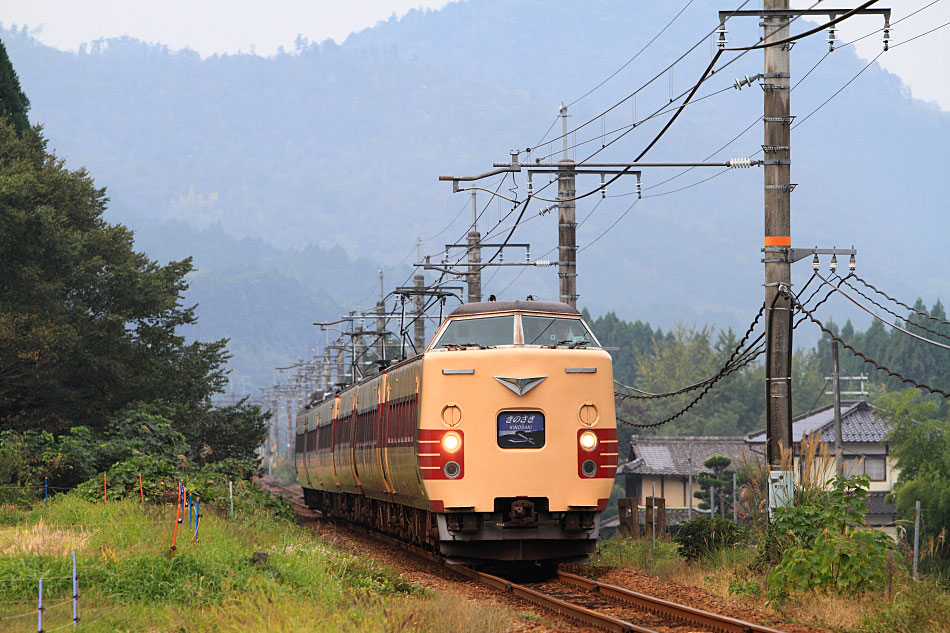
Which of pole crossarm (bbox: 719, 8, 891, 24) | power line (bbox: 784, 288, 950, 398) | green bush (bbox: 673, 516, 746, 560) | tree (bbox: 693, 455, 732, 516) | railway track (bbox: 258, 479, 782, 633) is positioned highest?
pole crossarm (bbox: 719, 8, 891, 24)

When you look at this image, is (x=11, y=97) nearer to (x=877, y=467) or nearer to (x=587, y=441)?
(x=587, y=441)

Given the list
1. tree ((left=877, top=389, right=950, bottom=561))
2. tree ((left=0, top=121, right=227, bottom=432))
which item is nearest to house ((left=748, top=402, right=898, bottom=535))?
tree ((left=877, top=389, right=950, bottom=561))

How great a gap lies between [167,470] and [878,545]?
16.8 meters

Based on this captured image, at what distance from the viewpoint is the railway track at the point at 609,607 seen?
1184cm

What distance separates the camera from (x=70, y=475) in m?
27.2

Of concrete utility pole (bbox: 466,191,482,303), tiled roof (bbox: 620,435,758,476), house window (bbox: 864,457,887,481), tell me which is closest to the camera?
concrete utility pole (bbox: 466,191,482,303)

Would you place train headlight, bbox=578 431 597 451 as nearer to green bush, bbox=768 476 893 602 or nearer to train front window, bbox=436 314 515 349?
train front window, bbox=436 314 515 349

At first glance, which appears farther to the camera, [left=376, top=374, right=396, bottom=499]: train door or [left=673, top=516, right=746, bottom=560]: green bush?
[left=376, top=374, right=396, bottom=499]: train door

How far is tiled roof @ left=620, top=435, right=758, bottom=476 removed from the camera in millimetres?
76312

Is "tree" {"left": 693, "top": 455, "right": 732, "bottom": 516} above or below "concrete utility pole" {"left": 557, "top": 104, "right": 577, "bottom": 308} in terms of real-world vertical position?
below

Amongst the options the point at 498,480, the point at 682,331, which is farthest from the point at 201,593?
the point at 682,331

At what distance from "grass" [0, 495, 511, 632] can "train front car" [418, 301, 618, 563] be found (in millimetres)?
1668

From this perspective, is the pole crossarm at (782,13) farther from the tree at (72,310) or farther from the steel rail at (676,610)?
the tree at (72,310)

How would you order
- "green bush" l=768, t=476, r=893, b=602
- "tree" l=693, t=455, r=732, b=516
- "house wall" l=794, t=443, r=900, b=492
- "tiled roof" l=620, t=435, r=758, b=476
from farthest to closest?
1. "tiled roof" l=620, t=435, r=758, b=476
2. "house wall" l=794, t=443, r=900, b=492
3. "tree" l=693, t=455, r=732, b=516
4. "green bush" l=768, t=476, r=893, b=602
